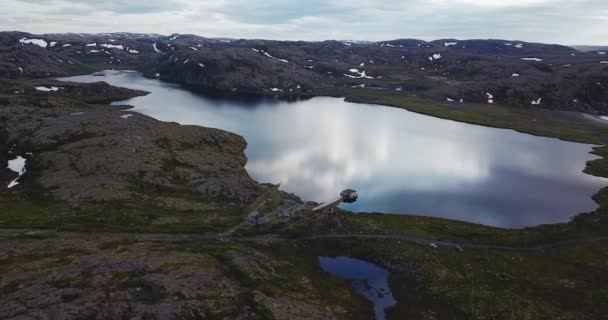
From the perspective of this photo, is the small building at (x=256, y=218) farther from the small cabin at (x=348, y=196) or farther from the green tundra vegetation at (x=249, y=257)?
the small cabin at (x=348, y=196)

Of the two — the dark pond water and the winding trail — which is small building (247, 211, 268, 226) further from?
the dark pond water

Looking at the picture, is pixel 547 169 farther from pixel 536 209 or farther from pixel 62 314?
pixel 62 314

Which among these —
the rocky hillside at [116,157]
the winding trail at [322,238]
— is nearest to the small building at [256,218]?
the winding trail at [322,238]

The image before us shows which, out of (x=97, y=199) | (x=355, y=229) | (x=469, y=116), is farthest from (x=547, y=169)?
(x=97, y=199)

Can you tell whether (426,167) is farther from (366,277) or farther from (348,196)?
(366,277)

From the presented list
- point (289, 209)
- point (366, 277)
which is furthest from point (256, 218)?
point (366, 277)

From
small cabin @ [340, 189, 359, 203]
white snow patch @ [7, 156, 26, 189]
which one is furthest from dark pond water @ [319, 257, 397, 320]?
white snow patch @ [7, 156, 26, 189]
